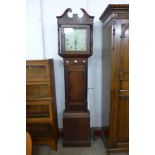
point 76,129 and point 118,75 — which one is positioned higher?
point 118,75

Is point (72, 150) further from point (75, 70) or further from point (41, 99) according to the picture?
point (75, 70)

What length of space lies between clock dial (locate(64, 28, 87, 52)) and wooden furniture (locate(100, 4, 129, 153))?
31cm

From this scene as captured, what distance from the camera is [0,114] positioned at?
682mm

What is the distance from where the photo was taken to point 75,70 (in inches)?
101

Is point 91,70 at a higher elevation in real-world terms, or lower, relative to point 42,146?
higher

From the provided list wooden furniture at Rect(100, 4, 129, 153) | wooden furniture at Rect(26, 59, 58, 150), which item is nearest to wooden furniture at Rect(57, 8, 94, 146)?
wooden furniture at Rect(26, 59, 58, 150)

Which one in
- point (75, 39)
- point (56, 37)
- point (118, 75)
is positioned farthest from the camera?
point (56, 37)

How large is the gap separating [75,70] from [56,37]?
590 millimetres

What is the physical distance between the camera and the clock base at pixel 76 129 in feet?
8.58

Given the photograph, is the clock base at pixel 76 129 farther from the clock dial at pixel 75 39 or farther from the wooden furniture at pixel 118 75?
the clock dial at pixel 75 39

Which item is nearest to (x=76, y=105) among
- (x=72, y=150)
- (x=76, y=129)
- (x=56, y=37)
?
(x=76, y=129)
